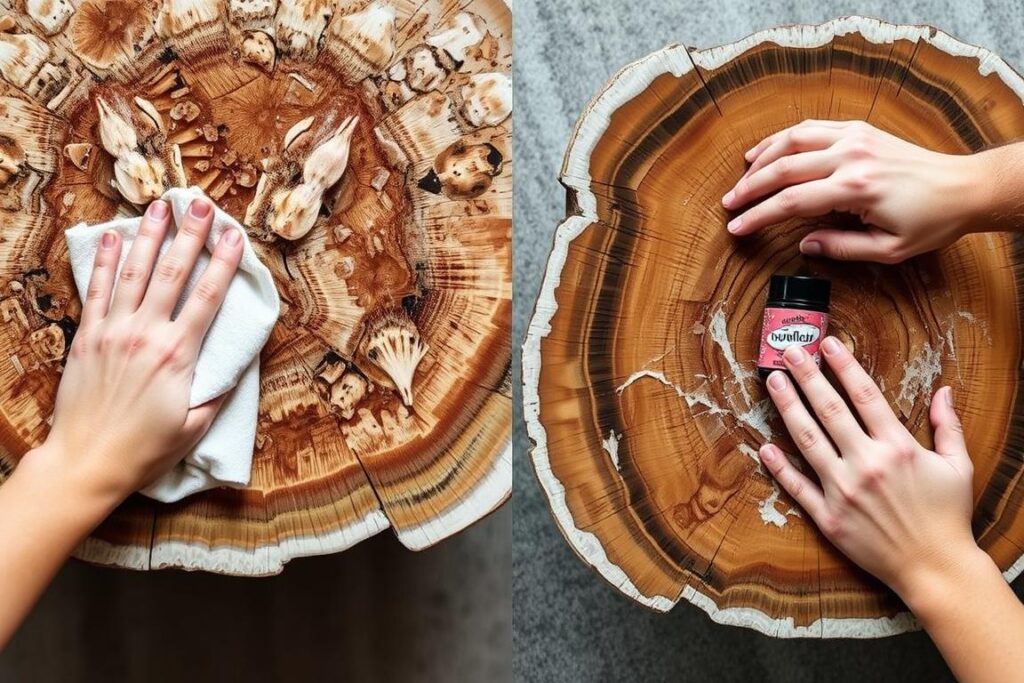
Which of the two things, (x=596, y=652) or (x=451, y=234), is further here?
(x=596, y=652)

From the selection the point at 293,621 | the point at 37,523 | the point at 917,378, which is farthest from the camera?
the point at 293,621

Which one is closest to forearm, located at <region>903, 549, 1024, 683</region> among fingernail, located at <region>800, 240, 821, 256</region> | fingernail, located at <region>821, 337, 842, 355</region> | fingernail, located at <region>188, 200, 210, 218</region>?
fingernail, located at <region>821, 337, 842, 355</region>

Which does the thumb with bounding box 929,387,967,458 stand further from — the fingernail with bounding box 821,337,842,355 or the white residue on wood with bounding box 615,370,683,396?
the white residue on wood with bounding box 615,370,683,396

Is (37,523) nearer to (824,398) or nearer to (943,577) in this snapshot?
(824,398)

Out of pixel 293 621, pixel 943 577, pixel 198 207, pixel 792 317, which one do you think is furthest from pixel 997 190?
pixel 293 621

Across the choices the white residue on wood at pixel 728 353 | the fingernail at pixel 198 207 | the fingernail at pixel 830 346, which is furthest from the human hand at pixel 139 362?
the fingernail at pixel 830 346

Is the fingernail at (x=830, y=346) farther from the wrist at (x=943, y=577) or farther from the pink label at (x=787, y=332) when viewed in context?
the wrist at (x=943, y=577)

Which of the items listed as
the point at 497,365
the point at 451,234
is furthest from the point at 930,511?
the point at 451,234

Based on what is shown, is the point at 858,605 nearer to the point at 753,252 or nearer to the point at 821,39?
the point at 753,252
